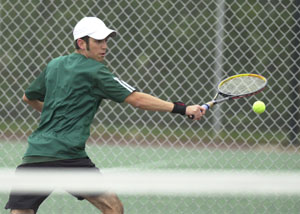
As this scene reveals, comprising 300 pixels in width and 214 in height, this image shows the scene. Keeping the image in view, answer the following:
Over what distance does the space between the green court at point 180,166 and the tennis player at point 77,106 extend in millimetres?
1274

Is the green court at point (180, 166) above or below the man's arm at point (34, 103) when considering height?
below

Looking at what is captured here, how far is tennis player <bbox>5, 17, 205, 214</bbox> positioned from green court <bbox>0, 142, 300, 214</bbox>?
127 cm

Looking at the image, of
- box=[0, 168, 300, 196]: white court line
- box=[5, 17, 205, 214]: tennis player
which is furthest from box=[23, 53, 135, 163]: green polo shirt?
box=[0, 168, 300, 196]: white court line

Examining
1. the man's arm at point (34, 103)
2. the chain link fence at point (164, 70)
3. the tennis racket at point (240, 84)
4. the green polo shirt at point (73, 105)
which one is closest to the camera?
the green polo shirt at point (73, 105)

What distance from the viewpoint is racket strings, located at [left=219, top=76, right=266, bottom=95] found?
12.5 ft

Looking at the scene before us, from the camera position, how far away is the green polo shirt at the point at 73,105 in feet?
10.1

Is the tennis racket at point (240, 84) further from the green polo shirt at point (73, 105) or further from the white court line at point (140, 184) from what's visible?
the green polo shirt at point (73, 105)

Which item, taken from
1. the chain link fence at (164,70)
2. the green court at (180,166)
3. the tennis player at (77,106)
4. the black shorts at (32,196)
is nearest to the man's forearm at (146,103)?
the tennis player at (77,106)

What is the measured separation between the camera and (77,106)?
3.09 meters

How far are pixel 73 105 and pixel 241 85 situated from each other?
1.23 m

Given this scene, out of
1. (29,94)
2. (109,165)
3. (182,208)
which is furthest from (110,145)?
(29,94)

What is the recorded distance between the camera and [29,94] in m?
3.40

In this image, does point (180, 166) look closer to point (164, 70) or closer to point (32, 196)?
point (164, 70)

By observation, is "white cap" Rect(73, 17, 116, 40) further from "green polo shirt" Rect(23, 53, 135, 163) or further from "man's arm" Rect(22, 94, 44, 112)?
"man's arm" Rect(22, 94, 44, 112)
